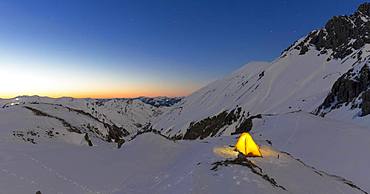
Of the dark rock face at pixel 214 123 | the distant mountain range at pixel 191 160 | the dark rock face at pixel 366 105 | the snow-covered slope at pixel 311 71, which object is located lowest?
the dark rock face at pixel 214 123

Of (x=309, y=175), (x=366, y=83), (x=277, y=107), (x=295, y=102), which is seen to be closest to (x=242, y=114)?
(x=277, y=107)

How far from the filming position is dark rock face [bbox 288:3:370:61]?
166m

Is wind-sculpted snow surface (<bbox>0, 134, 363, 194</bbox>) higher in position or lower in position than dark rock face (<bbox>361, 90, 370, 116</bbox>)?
lower

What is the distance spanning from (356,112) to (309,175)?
2127 inches

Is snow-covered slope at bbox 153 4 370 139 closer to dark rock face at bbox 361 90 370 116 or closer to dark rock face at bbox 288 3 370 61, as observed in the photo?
dark rock face at bbox 288 3 370 61

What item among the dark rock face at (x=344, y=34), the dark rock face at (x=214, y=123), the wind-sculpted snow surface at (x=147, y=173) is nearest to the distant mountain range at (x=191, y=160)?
the wind-sculpted snow surface at (x=147, y=173)

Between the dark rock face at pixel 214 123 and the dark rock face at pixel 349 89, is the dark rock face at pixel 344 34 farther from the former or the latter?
the dark rock face at pixel 349 89

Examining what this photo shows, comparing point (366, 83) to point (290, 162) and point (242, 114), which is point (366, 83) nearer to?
point (290, 162)

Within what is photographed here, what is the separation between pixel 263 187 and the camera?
15930 mm

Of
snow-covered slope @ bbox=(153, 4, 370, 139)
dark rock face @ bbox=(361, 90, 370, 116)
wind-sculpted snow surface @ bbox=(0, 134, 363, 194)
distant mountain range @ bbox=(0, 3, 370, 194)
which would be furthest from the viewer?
snow-covered slope @ bbox=(153, 4, 370, 139)

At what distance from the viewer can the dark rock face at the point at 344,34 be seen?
16626 cm

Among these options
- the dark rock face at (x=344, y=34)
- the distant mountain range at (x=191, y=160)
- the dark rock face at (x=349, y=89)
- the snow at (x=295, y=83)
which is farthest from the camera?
the dark rock face at (x=344, y=34)

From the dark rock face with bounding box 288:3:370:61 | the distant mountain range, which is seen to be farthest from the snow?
the distant mountain range

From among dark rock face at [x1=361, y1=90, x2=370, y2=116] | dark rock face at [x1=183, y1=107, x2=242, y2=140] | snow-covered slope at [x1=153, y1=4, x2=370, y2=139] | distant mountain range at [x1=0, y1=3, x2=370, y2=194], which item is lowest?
dark rock face at [x1=183, y1=107, x2=242, y2=140]
